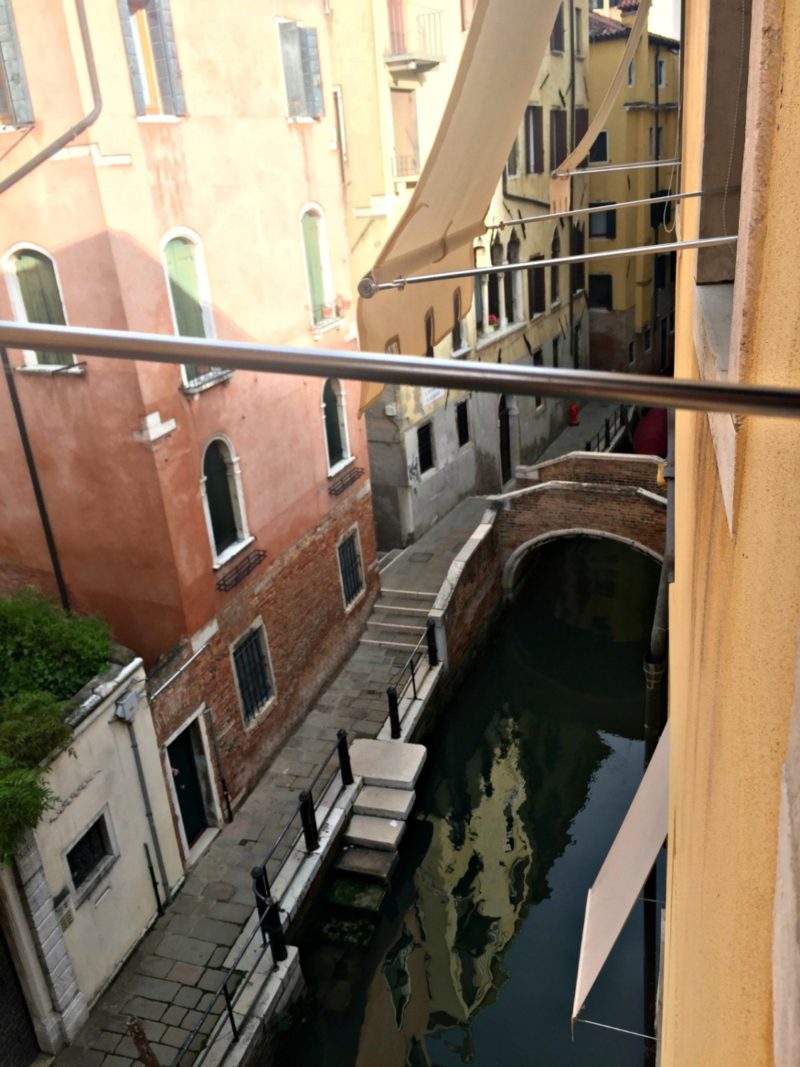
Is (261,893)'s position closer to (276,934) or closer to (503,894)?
(276,934)

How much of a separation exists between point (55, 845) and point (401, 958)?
14.2 feet

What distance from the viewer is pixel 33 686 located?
7.98 m

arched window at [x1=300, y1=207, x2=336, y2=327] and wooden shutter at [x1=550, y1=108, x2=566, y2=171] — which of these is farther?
wooden shutter at [x1=550, y1=108, x2=566, y2=171]

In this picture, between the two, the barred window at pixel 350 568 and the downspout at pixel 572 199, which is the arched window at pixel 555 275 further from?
the barred window at pixel 350 568

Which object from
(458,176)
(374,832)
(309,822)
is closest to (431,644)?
(374,832)

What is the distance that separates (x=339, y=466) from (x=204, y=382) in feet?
11.7

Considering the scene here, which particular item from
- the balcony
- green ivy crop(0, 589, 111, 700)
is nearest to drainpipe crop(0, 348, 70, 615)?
green ivy crop(0, 589, 111, 700)

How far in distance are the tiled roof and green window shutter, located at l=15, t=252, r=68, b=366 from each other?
18.9 m

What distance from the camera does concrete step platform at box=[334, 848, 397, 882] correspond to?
10391mm

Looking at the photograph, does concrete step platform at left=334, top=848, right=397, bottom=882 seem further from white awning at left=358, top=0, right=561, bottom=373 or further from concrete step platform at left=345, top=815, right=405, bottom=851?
white awning at left=358, top=0, right=561, bottom=373

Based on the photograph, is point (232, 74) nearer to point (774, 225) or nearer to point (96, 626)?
point (96, 626)

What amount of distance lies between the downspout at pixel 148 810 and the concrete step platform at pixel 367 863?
2.08m

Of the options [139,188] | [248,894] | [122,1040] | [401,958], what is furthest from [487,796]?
[139,188]

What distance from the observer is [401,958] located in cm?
995
